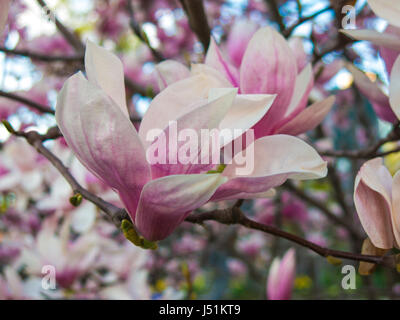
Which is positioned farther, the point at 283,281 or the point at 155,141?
the point at 283,281

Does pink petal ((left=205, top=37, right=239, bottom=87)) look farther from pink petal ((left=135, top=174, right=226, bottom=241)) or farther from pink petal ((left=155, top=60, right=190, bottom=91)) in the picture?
pink petal ((left=135, top=174, right=226, bottom=241))

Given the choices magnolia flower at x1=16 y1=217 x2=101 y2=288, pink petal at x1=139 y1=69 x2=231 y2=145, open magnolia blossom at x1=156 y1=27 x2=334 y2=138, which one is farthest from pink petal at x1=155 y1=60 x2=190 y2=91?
magnolia flower at x1=16 y1=217 x2=101 y2=288

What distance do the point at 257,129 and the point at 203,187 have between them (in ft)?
0.52

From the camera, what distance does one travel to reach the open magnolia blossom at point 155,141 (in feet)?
1.14

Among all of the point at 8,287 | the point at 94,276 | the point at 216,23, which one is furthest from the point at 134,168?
the point at 216,23

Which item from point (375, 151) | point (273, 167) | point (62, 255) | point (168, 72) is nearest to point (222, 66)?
point (168, 72)

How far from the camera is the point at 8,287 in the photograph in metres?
0.89

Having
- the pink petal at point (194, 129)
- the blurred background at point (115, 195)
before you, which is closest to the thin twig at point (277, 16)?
the blurred background at point (115, 195)

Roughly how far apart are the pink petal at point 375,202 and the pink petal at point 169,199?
17 cm

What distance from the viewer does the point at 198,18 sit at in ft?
2.35

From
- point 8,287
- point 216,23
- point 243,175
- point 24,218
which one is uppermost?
point 216,23

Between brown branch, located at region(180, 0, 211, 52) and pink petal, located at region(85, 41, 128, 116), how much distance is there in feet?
1.03

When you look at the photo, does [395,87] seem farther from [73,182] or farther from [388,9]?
[73,182]

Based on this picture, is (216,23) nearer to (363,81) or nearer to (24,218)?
(24,218)
